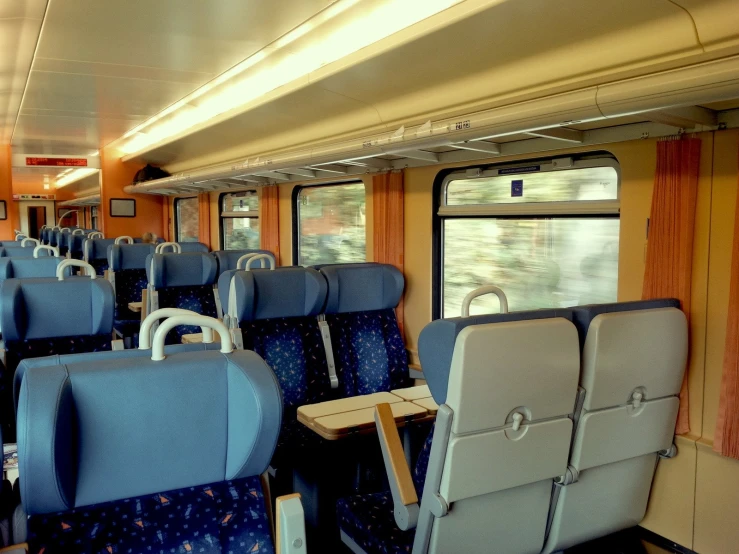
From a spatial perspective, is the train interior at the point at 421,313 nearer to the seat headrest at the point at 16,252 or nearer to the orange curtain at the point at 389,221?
the orange curtain at the point at 389,221

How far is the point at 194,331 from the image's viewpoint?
660 centimetres

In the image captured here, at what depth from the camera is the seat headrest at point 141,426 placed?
170 centimetres

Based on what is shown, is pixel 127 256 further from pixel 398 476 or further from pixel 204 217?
pixel 398 476

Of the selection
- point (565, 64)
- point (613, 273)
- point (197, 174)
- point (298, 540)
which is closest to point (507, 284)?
point (613, 273)

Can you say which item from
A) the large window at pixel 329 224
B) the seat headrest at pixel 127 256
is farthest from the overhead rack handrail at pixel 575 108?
the seat headrest at pixel 127 256

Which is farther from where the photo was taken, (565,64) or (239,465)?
(565,64)

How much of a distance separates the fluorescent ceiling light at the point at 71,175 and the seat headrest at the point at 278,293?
12835 mm

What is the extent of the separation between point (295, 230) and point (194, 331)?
1773mm

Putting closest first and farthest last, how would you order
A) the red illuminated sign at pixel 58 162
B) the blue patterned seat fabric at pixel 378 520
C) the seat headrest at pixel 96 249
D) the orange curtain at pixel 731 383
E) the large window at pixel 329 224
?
the blue patterned seat fabric at pixel 378 520 < the orange curtain at pixel 731 383 < the large window at pixel 329 224 < the seat headrest at pixel 96 249 < the red illuminated sign at pixel 58 162

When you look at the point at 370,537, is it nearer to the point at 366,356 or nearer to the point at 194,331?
the point at 366,356

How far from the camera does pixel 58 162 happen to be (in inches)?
465

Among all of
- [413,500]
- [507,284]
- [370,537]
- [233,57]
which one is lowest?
[370,537]

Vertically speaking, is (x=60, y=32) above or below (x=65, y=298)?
above

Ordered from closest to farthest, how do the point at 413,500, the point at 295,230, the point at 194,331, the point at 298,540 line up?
the point at 298,540, the point at 413,500, the point at 194,331, the point at 295,230
